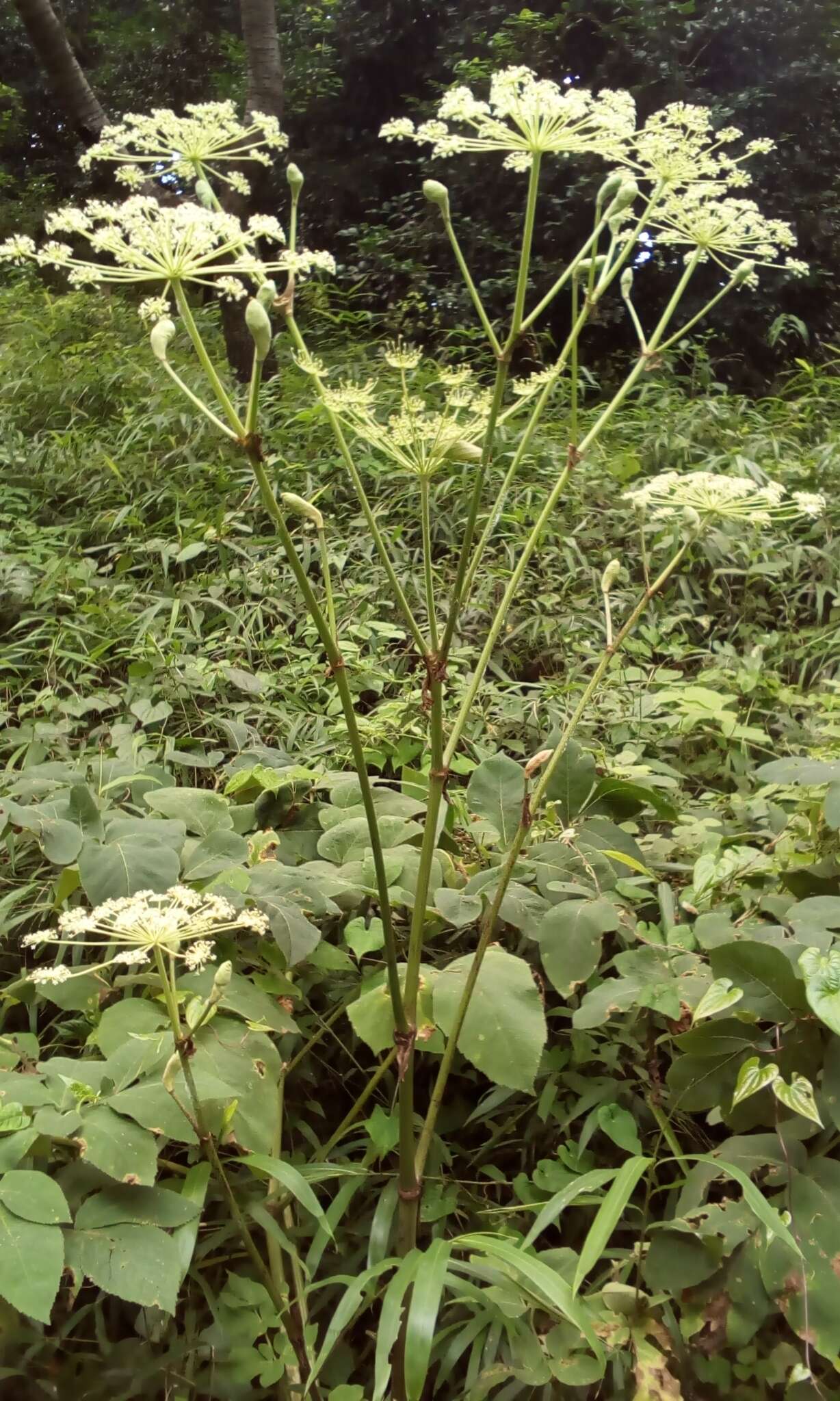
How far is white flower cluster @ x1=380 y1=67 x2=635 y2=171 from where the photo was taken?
0.64m

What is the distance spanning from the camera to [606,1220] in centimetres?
73

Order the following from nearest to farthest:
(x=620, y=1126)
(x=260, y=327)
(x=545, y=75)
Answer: (x=260, y=327) < (x=620, y=1126) < (x=545, y=75)

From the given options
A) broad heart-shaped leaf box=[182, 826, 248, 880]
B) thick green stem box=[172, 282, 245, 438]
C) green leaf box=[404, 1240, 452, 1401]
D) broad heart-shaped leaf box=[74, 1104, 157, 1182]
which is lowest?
green leaf box=[404, 1240, 452, 1401]

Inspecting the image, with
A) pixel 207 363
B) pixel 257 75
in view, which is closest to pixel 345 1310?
pixel 207 363

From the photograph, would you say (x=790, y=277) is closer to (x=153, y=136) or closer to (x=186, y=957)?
(x=153, y=136)

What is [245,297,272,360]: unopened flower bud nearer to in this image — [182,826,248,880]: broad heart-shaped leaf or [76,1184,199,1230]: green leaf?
[182,826,248,880]: broad heart-shaped leaf

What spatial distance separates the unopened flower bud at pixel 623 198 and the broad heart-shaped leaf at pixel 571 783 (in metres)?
0.56

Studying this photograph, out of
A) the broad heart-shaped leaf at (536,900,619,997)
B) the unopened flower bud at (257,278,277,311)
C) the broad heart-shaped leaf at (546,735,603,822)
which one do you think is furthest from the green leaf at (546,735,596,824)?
the unopened flower bud at (257,278,277,311)

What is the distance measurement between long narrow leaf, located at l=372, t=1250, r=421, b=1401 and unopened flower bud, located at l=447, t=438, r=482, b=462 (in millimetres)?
657

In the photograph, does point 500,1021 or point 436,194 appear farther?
point 500,1021

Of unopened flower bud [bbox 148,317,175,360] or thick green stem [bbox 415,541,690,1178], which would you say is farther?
thick green stem [bbox 415,541,690,1178]

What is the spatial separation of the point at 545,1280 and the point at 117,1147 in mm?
356

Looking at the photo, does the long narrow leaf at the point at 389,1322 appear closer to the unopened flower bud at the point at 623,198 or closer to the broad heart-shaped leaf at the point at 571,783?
the broad heart-shaped leaf at the point at 571,783

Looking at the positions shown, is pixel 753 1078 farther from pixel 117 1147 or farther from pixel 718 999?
pixel 117 1147
